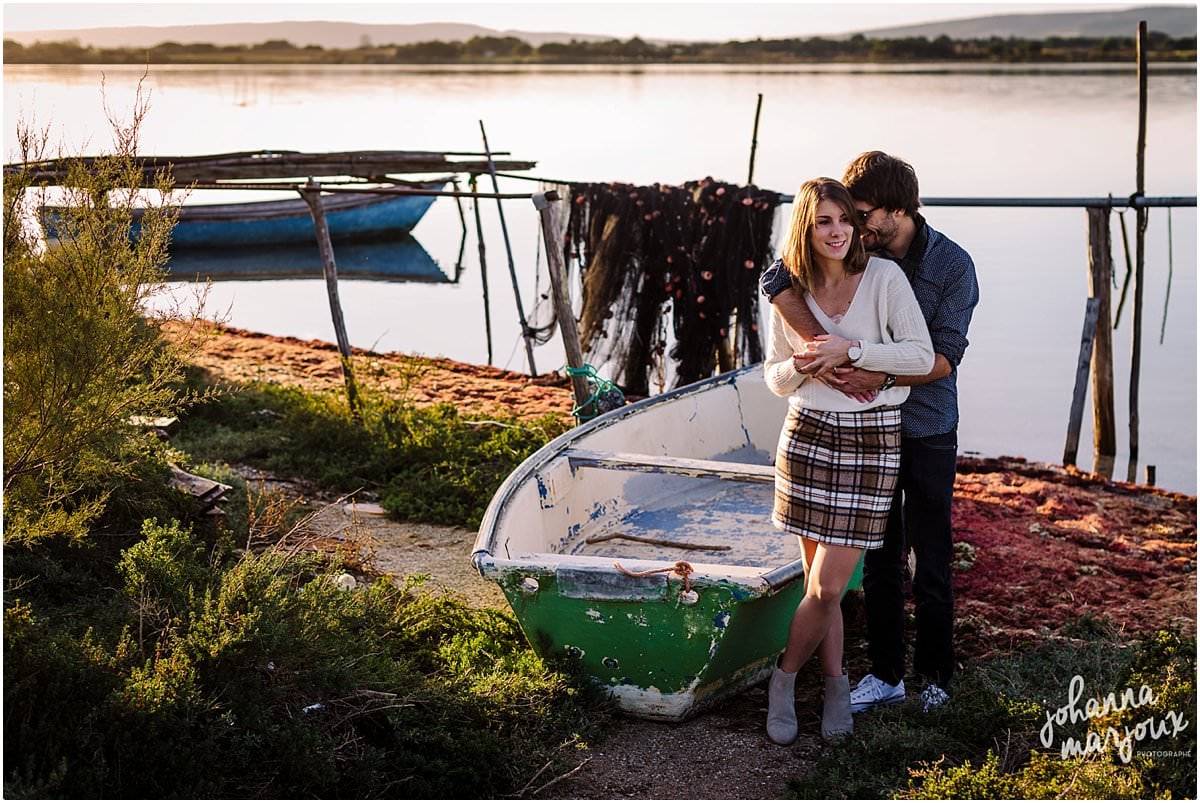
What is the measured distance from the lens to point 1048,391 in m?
11.5

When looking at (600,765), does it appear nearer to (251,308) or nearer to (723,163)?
(251,308)

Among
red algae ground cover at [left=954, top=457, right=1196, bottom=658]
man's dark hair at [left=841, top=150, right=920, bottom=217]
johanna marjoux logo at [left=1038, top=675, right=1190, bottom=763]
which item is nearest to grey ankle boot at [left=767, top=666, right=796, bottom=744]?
johanna marjoux logo at [left=1038, top=675, right=1190, bottom=763]

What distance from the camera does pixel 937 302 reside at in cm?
392

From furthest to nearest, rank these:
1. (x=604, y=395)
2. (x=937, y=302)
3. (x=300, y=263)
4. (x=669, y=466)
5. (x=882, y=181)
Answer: (x=300, y=263), (x=604, y=395), (x=669, y=466), (x=937, y=302), (x=882, y=181)

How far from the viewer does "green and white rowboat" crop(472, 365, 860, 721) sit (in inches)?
159

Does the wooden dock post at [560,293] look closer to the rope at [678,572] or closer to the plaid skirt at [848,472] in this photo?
the rope at [678,572]

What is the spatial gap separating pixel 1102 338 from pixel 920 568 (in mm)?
4801

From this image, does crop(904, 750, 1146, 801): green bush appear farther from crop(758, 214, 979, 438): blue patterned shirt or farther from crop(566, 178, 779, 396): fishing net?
crop(566, 178, 779, 396): fishing net

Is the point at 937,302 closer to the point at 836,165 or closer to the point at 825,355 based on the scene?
the point at 825,355

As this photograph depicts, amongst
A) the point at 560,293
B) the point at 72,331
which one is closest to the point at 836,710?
the point at 72,331

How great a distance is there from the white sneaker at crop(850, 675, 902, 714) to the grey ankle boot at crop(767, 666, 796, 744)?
221mm

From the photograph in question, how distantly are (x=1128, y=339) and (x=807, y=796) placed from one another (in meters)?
10.4

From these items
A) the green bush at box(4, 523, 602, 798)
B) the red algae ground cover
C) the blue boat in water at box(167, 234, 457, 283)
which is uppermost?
the green bush at box(4, 523, 602, 798)

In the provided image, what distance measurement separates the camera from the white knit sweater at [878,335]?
3688 mm
